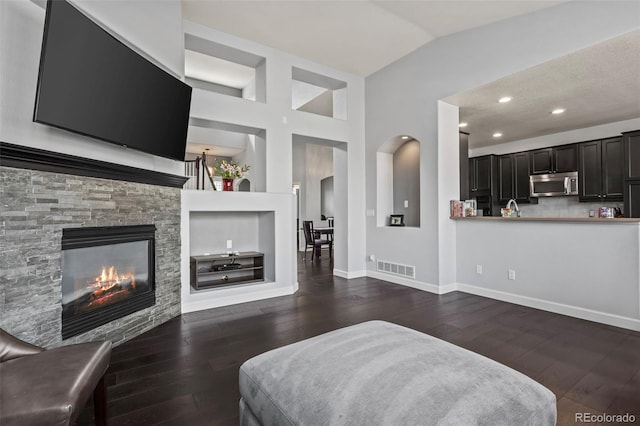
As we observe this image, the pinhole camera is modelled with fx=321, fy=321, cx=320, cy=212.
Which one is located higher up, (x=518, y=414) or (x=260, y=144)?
(x=260, y=144)

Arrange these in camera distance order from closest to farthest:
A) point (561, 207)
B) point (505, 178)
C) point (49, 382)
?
point (49, 382), point (561, 207), point (505, 178)

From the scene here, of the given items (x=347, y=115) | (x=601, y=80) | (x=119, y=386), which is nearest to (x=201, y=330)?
(x=119, y=386)

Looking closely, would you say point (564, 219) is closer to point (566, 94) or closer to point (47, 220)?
point (566, 94)

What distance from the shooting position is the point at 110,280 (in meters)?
3.00

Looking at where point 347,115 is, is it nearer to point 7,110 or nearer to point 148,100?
point 148,100

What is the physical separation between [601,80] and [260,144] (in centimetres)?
453

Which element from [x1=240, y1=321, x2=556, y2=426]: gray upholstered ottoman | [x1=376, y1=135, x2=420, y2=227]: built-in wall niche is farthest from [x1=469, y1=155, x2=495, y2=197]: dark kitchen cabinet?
[x1=240, y1=321, x2=556, y2=426]: gray upholstered ottoman

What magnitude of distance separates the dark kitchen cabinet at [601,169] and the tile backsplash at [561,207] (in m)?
0.28

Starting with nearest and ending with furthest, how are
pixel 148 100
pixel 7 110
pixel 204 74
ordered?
1. pixel 7 110
2. pixel 148 100
3. pixel 204 74

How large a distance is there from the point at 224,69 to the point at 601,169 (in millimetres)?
7471

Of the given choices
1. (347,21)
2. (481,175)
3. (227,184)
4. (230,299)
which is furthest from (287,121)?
(481,175)

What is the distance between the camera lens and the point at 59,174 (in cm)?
244

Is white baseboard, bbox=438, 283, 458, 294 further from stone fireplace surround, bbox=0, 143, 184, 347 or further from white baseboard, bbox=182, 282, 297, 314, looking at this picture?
stone fireplace surround, bbox=0, 143, 184, 347

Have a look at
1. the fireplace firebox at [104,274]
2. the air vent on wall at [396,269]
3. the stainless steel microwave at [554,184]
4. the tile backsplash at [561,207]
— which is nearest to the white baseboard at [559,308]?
the air vent on wall at [396,269]
